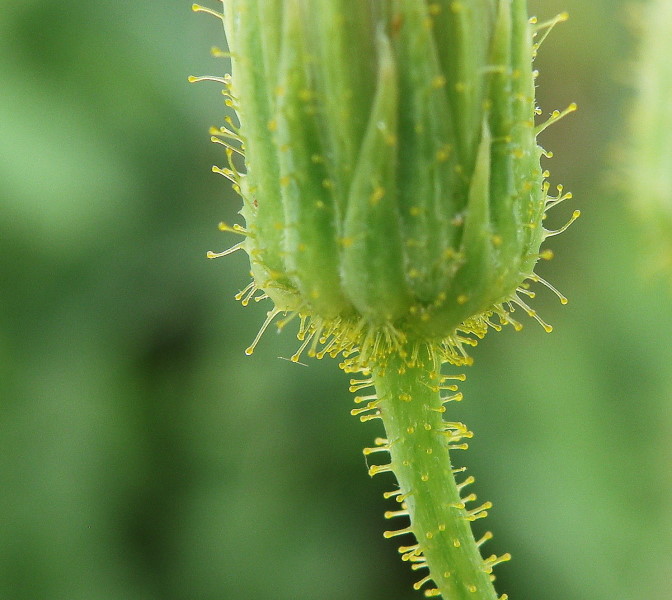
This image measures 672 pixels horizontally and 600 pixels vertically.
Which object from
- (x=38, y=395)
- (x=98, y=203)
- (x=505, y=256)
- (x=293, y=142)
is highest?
(x=98, y=203)

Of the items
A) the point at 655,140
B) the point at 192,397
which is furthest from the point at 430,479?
the point at 192,397

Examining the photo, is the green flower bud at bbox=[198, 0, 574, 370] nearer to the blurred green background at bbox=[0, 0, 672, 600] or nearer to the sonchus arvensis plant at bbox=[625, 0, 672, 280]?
the sonchus arvensis plant at bbox=[625, 0, 672, 280]

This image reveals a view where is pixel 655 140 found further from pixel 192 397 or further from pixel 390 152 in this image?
pixel 192 397

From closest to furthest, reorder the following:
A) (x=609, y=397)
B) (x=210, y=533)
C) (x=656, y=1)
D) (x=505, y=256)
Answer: (x=505, y=256), (x=656, y=1), (x=210, y=533), (x=609, y=397)

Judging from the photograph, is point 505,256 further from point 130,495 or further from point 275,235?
point 130,495

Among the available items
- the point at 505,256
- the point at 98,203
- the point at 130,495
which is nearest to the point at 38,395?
the point at 130,495

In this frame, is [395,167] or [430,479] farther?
[430,479]

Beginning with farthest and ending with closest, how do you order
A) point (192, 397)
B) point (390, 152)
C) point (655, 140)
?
point (192, 397)
point (655, 140)
point (390, 152)

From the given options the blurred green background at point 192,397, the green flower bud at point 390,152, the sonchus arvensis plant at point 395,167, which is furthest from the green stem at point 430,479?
the blurred green background at point 192,397
